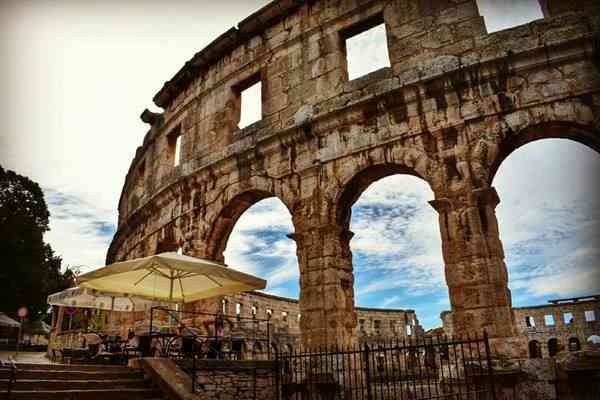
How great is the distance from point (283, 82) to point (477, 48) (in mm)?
4358

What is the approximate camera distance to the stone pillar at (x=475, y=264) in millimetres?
6457

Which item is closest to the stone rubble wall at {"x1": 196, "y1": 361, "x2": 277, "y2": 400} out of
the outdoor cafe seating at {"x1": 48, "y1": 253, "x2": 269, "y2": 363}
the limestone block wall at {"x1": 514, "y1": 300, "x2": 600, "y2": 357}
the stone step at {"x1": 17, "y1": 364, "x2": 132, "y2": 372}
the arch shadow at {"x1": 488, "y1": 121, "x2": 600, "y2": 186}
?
the outdoor cafe seating at {"x1": 48, "y1": 253, "x2": 269, "y2": 363}

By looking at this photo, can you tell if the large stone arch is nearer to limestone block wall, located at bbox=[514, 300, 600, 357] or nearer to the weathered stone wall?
the weathered stone wall

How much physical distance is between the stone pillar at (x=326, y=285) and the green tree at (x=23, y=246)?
20744 mm

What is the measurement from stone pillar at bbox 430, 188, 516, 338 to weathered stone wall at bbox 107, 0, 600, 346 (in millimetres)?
17

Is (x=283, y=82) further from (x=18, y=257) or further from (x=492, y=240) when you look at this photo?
(x=18, y=257)

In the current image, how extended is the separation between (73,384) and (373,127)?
650 centimetres

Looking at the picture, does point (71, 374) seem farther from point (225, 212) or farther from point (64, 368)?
point (225, 212)

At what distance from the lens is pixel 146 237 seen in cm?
1327

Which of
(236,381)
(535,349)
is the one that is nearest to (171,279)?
(236,381)

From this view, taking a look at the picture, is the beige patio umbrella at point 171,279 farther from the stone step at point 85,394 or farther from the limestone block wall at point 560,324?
the limestone block wall at point 560,324

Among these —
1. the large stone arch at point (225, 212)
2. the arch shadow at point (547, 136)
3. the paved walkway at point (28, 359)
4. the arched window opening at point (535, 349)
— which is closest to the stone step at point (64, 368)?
the large stone arch at point (225, 212)

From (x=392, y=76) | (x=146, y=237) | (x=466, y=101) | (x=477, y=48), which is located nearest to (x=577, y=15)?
(x=477, y=48)

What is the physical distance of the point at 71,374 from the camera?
5613 millimetres
